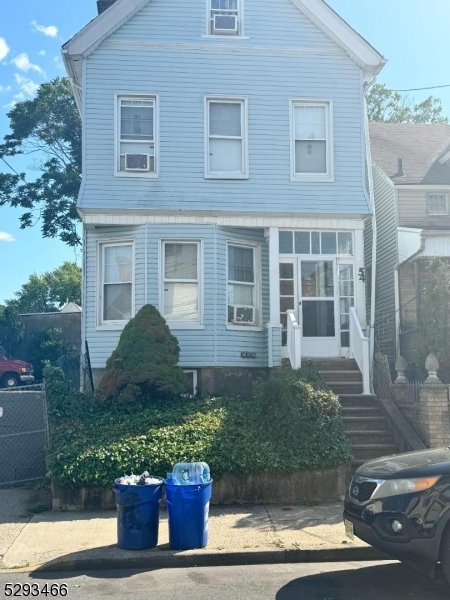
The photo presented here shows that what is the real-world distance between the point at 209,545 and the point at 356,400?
571 cm

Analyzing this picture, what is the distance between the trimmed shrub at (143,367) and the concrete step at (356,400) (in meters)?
2.91

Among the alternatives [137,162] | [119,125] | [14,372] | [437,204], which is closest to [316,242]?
[137,162]

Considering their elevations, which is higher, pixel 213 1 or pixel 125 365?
pixel 213 1

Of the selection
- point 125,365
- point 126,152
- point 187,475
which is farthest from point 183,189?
point 187,475

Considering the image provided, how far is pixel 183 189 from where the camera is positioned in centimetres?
1387

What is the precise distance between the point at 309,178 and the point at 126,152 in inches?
148

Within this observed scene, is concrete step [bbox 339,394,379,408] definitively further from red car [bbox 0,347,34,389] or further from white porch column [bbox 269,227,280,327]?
red car [bbox 0,347,34,389]

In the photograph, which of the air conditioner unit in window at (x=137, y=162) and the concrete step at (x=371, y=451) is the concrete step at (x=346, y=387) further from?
the air conditioner unit in window at (x=137, y=162)

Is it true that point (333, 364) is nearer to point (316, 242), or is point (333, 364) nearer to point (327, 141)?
point (316, 242)

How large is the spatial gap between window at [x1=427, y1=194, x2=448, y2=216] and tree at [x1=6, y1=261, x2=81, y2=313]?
93.8 feet

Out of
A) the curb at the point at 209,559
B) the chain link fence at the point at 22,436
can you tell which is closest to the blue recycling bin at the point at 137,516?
the curb at the point at 209,559

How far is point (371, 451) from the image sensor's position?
11.3 meters

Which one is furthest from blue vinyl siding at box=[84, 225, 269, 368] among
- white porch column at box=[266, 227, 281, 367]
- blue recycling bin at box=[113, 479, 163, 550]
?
blue recycling bin at box=[113, 479, 163, 550]

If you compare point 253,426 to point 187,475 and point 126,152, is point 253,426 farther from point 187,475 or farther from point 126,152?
point 126,152
